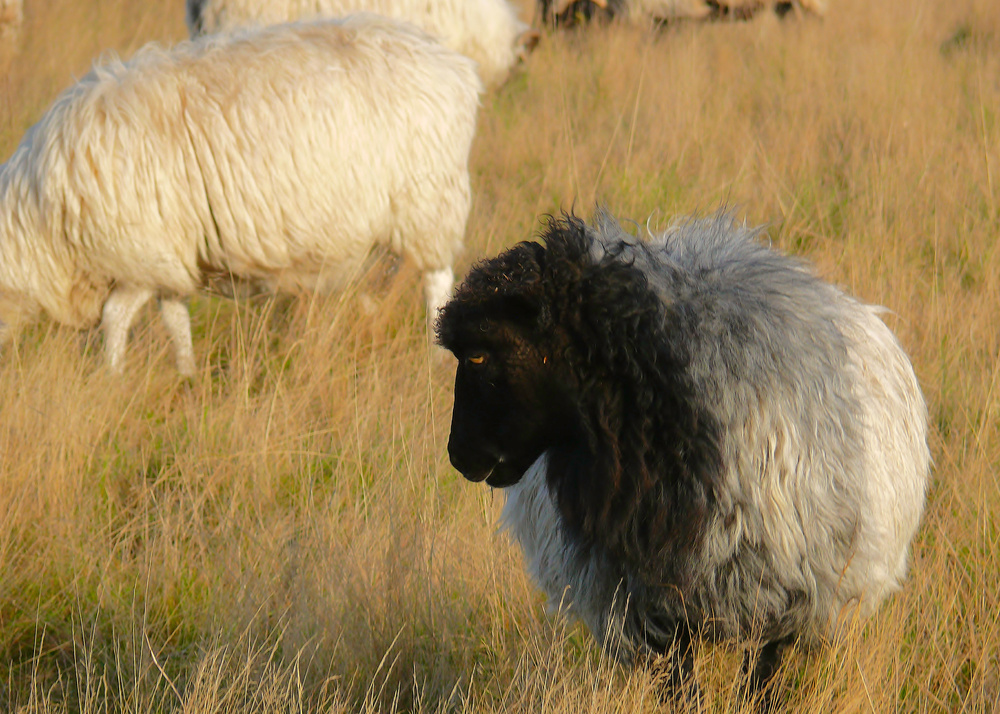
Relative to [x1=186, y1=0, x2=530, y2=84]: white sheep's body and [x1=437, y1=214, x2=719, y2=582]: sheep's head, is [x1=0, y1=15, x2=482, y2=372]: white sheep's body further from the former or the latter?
[x1=437, y1=214, x2=719, y2=582]: sheep's head

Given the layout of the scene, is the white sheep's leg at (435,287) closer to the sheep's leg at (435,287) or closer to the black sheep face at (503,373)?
the sheep's leg at (435,287)

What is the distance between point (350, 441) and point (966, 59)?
6833mm

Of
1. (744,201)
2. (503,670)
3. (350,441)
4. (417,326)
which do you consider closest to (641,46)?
(744,201)

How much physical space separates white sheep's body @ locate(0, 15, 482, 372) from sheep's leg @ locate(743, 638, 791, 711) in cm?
299

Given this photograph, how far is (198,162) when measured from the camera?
14.6 feet

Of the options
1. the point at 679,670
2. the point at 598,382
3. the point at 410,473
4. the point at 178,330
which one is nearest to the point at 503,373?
the point at 598,382

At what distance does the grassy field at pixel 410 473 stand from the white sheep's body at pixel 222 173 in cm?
32

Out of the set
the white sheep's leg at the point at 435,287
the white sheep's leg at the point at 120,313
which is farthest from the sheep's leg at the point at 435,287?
the white sheep's leg at the point at 120,313

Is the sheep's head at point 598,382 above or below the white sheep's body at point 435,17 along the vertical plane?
below

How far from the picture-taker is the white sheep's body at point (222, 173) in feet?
14.4

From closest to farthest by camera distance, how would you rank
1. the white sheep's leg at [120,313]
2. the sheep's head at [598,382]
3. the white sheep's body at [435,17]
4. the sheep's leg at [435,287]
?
the sheep's head at [598,382]
the white sheep's leg at [120,313]
the sheep's leg at [435,287]
the white sheep's body at [435,17]

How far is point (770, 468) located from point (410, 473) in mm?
1745

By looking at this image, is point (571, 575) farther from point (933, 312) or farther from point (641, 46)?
point (641, 46)

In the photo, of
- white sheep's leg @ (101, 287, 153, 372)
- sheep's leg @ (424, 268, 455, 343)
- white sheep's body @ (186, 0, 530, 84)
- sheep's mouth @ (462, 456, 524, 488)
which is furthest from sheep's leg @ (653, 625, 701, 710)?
white sheep's body @ (186, 0, 530, 84)
